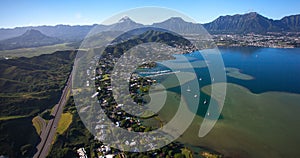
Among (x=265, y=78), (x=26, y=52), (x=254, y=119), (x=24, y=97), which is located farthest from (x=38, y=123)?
(x=26, y=52)

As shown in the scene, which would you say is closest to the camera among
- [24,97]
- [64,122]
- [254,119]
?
[254,119]

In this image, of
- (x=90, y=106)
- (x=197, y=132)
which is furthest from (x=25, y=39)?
(x=197, y=132)

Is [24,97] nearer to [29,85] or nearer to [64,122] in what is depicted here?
[29,85]

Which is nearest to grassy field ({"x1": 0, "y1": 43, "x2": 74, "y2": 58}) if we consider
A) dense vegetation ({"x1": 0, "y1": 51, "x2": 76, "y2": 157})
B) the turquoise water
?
dense vegetation ({"x1": 0, "y1": 51, "x2": 76, "y2": 157})

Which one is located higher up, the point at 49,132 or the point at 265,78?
the point at 265,78

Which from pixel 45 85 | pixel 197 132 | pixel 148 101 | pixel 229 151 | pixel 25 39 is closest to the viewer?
pixel 229 151

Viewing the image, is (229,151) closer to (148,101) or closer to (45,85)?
(148,101)
